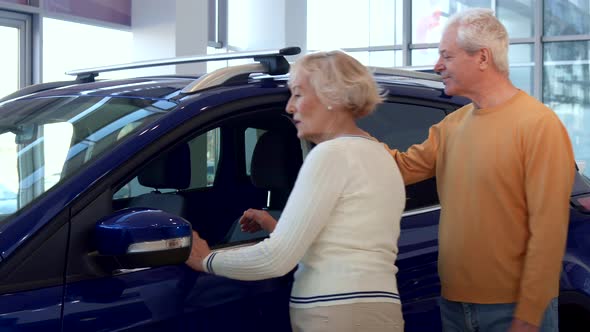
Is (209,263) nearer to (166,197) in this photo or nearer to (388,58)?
(166,197)

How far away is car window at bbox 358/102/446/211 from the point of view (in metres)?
2.52

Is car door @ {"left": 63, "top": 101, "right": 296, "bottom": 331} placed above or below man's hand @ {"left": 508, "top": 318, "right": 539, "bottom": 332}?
above

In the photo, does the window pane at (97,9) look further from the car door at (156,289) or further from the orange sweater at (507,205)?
the orange sweater at (507,205)

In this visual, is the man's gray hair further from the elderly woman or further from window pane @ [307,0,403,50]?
window pane @ [307,0,403,50]

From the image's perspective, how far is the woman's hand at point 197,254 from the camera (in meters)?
1.90

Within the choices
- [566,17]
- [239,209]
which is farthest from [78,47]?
[239,209]

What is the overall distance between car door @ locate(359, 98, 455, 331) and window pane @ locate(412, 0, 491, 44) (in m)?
10.4

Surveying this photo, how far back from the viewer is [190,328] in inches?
75.6

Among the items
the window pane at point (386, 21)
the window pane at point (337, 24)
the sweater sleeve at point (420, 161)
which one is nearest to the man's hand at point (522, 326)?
the sweater sleeve at point (420, 161)

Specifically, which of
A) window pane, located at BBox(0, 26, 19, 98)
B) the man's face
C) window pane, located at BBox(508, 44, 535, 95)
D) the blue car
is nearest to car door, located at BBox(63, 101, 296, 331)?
the blue car

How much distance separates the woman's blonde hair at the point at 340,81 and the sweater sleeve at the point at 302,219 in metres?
0.11

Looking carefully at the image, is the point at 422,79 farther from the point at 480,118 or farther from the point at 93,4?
the point at 93,4

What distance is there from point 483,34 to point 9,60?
21.9ft

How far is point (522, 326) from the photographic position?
2.06 metres
